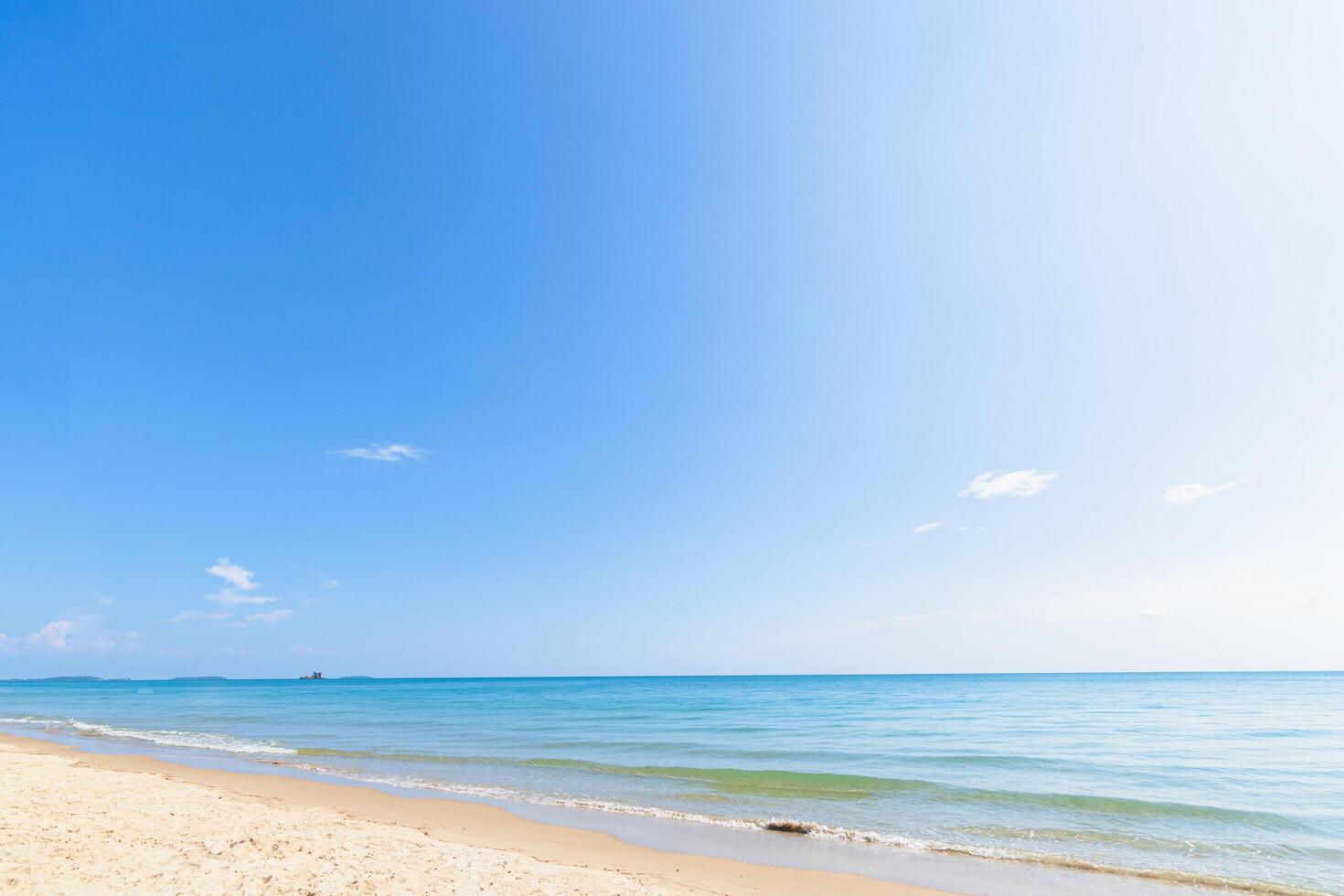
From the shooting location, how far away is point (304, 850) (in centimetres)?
910

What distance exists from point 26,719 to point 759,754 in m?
44.4

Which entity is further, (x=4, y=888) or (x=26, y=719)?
(x=26, y=719)

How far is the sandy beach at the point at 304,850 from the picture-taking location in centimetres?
758

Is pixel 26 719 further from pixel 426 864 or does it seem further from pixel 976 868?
pixel 976 868

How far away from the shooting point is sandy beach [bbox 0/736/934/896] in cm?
758

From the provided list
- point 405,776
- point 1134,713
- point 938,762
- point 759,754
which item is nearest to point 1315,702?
point 1134,713

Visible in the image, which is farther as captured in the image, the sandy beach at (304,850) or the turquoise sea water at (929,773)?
the turquoise sea water at (929,773)

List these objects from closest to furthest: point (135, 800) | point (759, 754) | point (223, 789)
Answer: point (135, 800)
point (223, 789)
point (759, 754)

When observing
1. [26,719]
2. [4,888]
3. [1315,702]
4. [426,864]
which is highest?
[4,888]

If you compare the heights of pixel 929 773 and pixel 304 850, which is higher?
pixel 304 850

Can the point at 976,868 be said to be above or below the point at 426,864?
below

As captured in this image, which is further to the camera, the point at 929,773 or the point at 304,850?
the point at 929,773

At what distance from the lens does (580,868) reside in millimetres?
9820

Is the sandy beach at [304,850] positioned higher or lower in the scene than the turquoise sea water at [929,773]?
higher
